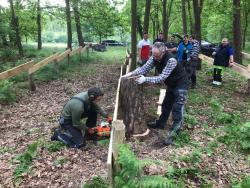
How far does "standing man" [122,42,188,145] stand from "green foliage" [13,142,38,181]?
2.41 m

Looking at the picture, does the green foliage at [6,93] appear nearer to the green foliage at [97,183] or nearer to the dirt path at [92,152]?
the dirt path at [92,152]

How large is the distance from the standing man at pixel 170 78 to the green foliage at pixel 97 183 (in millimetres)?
2028

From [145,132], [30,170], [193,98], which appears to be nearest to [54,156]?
[30,170]

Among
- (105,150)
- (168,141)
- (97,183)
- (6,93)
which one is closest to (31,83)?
(6,93)

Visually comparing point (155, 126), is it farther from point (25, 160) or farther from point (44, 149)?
point (25, 160)

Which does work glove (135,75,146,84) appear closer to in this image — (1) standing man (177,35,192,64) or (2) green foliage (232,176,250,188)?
(2) green foliage (232,176,250,188)

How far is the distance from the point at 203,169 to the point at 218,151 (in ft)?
2.99

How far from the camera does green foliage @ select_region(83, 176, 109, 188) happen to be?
5.16 metres

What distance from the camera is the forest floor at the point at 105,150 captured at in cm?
566

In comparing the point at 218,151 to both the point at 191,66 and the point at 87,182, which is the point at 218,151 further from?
the point at 191,66

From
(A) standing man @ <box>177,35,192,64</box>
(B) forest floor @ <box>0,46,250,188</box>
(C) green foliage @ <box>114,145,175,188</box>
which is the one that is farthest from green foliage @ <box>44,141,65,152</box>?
(A) standing man @ <box>177,35,192,64</box>

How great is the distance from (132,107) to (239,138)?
2.35 metres

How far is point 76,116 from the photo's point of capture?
274 inches

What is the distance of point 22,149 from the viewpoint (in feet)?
22.9
